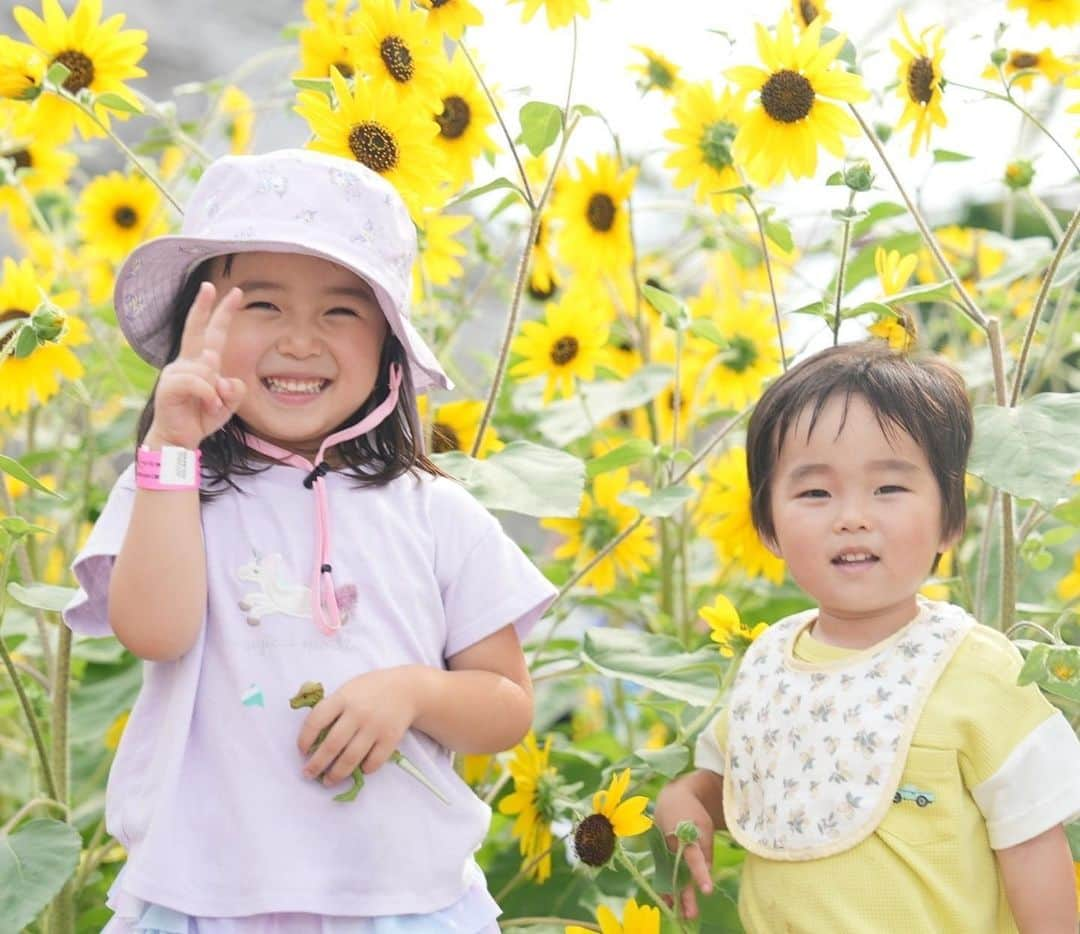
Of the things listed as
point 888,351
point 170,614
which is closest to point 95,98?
point 170,614

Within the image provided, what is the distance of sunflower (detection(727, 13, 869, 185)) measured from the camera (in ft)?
3.88

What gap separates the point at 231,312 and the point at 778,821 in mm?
440

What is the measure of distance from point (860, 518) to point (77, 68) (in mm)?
785

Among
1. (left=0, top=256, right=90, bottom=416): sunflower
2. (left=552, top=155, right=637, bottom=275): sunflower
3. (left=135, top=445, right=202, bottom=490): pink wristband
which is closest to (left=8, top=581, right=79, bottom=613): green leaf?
(left=135, top=445, right=202, bottom=490): pink wristband

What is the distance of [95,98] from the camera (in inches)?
48.0

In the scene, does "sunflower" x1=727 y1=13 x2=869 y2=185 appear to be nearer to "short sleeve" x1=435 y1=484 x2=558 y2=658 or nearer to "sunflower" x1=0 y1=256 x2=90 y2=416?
"short sleeve" x1=435 y1=484 x2=558 y2=658

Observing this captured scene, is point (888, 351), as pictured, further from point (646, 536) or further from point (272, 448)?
point (646, 536)

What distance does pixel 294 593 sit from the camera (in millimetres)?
939

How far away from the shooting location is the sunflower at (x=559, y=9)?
4.09ft

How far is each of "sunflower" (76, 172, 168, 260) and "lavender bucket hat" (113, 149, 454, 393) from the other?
82 cm

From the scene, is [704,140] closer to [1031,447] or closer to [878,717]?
[1031,447]

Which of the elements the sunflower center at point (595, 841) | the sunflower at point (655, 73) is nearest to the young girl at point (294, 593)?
the sunflower center at point (595, 841)

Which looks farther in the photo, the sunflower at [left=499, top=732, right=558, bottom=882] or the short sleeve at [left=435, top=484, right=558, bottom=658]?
the sunflower at [left=499, top=732, right=558, bottom=882]

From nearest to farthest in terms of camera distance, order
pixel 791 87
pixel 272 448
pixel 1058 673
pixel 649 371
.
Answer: pixel 1058 673, pixel 272 448, pixel 791 87, pixel 649 371
